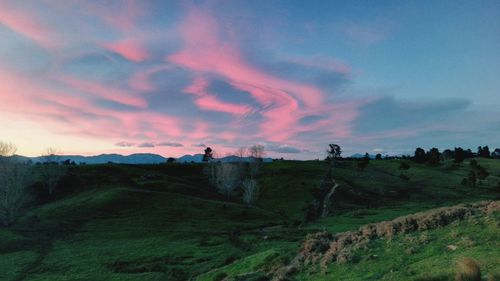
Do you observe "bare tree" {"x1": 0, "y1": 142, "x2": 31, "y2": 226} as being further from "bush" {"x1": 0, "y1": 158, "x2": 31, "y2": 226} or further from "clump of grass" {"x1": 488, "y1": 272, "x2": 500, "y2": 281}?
"clump of grass" {"x1": 488, "y1": 272, "x2": 500, "y2": 281}

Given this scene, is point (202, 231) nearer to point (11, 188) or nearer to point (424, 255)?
point (11, 188)

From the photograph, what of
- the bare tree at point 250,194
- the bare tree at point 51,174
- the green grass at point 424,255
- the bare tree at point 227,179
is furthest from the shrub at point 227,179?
the green grass at point 424,255

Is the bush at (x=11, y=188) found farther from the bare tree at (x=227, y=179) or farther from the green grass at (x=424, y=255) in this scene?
the green grass at (x=424, y=255)

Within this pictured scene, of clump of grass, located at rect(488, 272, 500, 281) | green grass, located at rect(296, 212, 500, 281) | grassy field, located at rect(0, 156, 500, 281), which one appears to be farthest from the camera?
grassy field, located at rect(0, 156, 500, 281)

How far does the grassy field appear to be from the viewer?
76.5 feet

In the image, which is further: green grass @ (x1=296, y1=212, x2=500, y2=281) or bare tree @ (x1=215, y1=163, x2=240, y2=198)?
bare tree @ (x1=215, y1=163, x2=240, y2=198)

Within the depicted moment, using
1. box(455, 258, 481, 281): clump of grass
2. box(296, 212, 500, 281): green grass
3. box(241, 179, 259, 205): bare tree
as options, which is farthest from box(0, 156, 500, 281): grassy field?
box(241, 179, 259, 205): bare tree

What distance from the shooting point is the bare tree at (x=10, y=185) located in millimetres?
89844

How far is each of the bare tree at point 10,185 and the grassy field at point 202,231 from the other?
156 inches

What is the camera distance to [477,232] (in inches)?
922

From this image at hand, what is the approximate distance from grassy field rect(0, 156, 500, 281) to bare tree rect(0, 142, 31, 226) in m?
3.96

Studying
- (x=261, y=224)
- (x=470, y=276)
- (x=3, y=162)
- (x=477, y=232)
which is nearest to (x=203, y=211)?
(x=261, y=224)

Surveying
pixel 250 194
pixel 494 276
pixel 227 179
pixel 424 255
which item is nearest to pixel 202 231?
pixel 250 194

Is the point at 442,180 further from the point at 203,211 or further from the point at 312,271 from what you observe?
the point at 312,271
